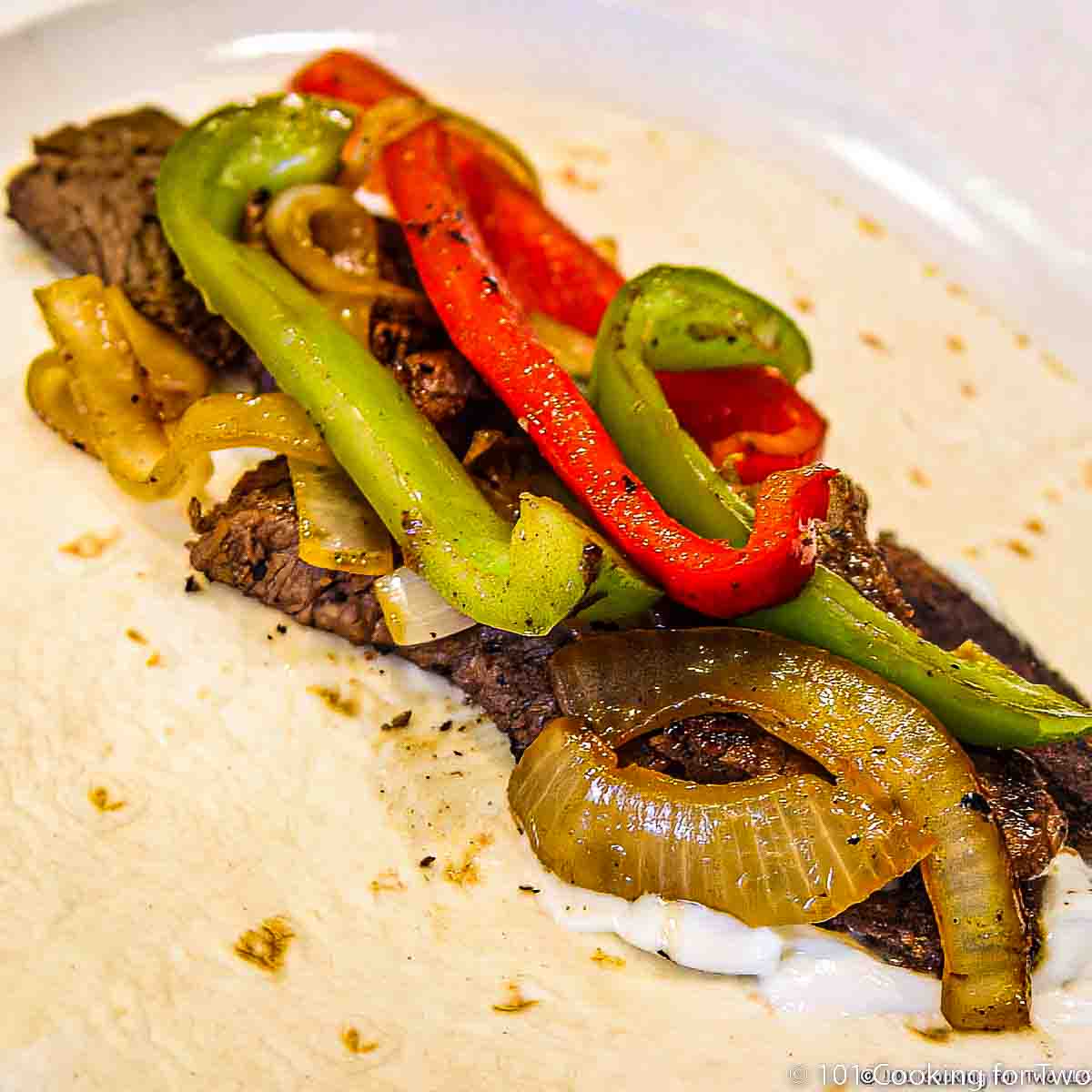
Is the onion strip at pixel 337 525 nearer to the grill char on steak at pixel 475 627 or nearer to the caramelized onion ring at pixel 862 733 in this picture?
the grill char on steak at pixel 475 627

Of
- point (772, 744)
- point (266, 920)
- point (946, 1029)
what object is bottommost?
point (946, 1029)

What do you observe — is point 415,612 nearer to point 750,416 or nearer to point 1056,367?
point 750,416

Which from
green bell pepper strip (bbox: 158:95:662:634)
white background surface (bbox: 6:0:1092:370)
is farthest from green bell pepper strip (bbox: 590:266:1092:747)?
white background surface (bbox: 6:0:1092:370)

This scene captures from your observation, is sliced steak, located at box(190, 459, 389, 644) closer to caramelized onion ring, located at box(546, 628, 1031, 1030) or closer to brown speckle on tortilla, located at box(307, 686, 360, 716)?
brown speckle on tortilla, located at box(307, 686, 360, 716)

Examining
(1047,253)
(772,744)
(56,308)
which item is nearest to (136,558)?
(56,308)

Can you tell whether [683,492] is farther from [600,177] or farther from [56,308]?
[600,177]

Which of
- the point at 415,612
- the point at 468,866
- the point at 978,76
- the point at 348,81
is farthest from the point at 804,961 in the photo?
the point at 978,76
